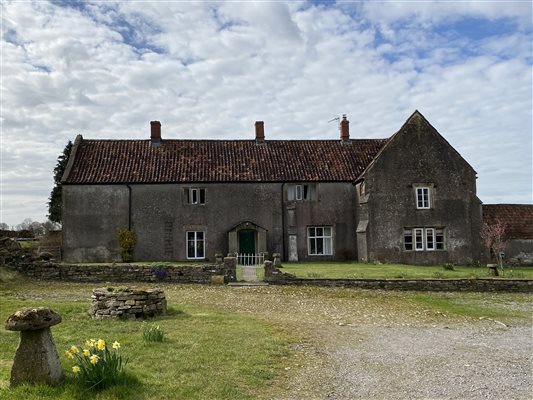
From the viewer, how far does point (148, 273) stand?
23547 millimetres

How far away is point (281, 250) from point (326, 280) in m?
12.8

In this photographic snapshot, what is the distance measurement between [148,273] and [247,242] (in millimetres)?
12046

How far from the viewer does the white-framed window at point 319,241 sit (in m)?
35.4

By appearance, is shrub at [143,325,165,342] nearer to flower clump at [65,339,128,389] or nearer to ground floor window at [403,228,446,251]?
flower clump at [65,339,128,389]

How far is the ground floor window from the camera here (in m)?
33.3

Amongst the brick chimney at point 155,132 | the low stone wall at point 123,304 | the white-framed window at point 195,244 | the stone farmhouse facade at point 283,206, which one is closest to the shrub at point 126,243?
the stone farmhouse facade at point 283,206

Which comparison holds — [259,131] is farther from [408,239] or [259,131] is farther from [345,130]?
[408,239]

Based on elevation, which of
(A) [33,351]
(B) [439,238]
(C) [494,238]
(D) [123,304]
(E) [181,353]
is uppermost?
(B) [439,238]

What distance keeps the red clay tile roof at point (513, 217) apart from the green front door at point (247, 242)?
16775 mm

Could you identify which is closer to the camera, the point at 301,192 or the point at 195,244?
the point at 195,244

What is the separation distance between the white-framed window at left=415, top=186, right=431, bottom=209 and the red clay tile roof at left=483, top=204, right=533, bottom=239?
5.33 metres

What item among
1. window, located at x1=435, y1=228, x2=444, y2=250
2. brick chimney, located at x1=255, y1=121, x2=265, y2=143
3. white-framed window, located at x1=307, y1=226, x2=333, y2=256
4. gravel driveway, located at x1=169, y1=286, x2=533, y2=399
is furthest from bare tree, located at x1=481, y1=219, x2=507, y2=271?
brick chimney, located at x1=255, y1=121, x2=265, y2=143

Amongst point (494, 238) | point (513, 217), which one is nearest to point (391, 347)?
point (494, 238)

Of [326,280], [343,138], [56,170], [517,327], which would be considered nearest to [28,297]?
[326,280]
